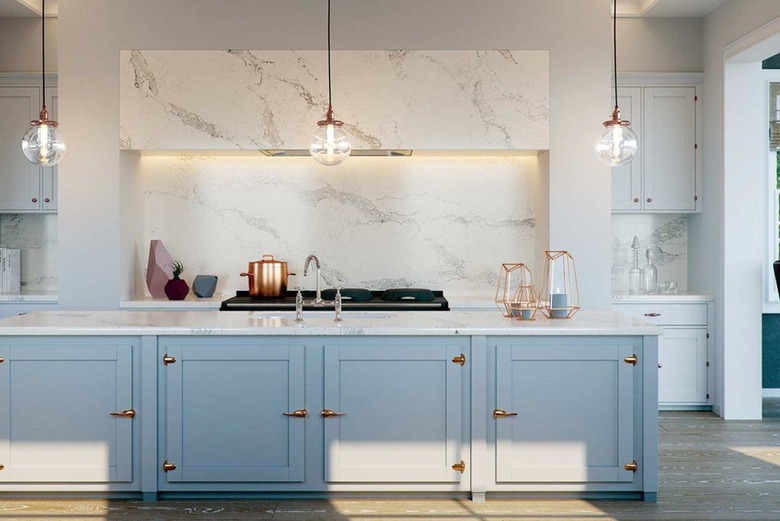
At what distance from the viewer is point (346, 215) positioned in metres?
Result: 6.13

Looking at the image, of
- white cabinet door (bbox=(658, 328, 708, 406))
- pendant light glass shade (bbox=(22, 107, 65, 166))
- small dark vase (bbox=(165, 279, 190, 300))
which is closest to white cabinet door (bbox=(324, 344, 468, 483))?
pendant light glass shade (bbox=(22, 107, 65, 166))

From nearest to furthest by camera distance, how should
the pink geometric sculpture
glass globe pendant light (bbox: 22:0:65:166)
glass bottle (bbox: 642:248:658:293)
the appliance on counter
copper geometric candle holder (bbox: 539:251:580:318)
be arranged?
1. glass globe pendant light (bbox: 22:0:65:166)
2. copper geometric candle holder (bbox: 539:251:580:318)
3. the appliance on counter
4. the pink geometric sculpture
5. glass bottle (bbox: 642:248:658:293)

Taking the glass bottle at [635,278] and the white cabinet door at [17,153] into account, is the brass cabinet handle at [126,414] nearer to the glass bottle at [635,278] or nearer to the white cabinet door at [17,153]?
the white cabinet door at [17,153]

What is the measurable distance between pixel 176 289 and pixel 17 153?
1718 millimetres

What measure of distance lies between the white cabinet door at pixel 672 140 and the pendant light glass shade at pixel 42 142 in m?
4.19

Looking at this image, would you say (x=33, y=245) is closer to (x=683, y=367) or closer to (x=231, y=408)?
(x=231, y=408)

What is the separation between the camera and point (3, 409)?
3.78 metres

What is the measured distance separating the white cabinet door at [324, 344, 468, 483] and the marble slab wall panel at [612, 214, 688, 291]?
3139mm

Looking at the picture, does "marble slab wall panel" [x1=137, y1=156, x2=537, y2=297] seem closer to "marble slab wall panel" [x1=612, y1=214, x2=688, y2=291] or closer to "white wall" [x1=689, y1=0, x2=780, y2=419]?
"marble slab wall panel" [x1=612, y1=214, x2=688, y2=291]

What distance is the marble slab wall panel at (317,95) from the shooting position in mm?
5508

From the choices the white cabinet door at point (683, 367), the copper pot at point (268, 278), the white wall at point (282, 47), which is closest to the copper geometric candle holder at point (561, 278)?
the white wall at point (282, 47)

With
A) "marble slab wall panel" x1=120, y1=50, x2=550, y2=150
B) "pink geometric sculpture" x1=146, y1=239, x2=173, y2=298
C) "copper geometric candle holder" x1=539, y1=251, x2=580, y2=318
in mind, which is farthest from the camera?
"pink geometric sculpture" x1=146, y1=239, x2=173, y2=298

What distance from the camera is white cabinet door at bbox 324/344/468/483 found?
3.76 metres

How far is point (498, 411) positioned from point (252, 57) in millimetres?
3082
